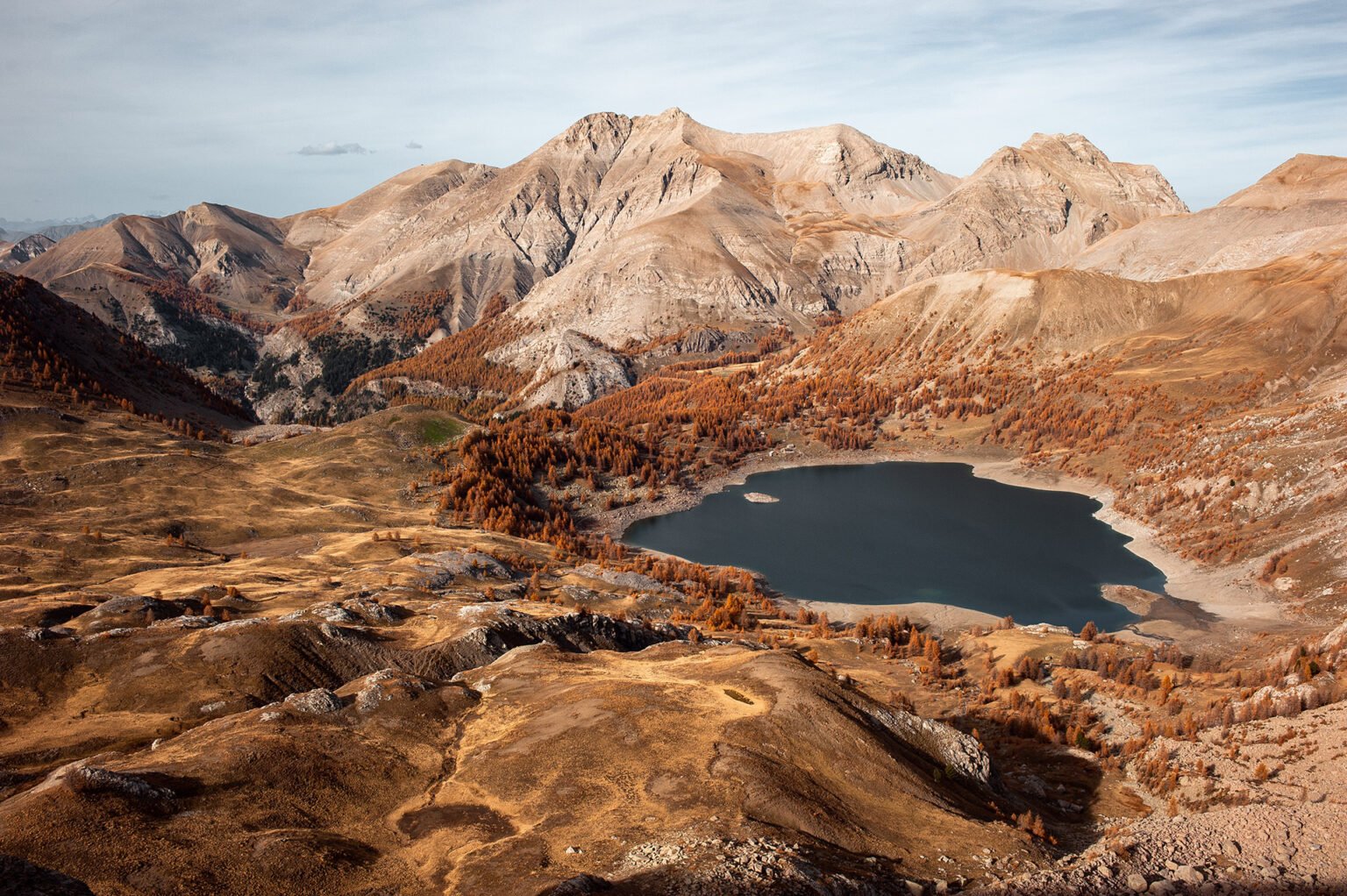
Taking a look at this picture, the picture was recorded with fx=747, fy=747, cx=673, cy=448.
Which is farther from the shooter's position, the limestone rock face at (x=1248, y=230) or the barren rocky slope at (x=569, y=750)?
the limestone rock face at (x=1248, y=230)

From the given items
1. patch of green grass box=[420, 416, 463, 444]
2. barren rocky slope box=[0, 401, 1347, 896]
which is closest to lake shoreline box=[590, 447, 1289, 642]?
barren rocky slope box=[0, 401, 1347, 896]

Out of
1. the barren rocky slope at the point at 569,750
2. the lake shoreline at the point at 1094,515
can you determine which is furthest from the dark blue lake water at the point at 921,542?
the barren rocky slope at the point at 569,750

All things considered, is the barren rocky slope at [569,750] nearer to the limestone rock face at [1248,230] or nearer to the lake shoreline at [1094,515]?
the lake shoreline at [1094,515]

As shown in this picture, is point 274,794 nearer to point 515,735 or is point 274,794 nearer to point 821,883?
point 515,735

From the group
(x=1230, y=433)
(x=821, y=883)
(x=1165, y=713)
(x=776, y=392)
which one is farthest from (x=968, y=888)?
(x=776, y=392)

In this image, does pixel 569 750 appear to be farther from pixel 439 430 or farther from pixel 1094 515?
pixel 1094 515

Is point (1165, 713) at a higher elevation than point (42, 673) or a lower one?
lower
